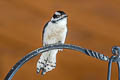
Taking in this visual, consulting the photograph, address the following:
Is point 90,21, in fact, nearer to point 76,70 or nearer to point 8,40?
point 76,70

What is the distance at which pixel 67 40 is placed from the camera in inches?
72.4

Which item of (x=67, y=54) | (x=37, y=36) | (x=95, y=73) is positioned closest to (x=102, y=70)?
(x=95, y=73)

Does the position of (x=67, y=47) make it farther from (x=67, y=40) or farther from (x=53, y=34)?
(x=67, y=40)

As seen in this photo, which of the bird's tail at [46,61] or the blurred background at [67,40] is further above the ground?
the blurred background at [67,40]

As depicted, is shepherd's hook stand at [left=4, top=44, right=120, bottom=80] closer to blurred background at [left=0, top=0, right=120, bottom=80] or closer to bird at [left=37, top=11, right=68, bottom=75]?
bird at [left=37, top=11, right=68, bottom=75]

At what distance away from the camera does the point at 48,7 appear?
1867mm

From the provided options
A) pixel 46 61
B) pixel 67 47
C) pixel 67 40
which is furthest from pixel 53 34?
pixel 67 47

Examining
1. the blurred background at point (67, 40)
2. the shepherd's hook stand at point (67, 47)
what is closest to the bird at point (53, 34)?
the blurred background at point (67, 40)

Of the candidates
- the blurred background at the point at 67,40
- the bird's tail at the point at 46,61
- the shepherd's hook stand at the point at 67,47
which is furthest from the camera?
the blurred background at the point at 67,40

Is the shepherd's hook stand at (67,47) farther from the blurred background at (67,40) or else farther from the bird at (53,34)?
the blurred background at (67,40)

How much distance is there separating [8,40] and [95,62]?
40cm

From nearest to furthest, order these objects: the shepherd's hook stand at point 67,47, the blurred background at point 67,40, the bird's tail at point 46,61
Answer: the shepherd's hook stand at point 67,47 < the bird's tail at point 46,61 < the blurred background at point 67,40

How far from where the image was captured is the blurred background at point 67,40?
1853mm

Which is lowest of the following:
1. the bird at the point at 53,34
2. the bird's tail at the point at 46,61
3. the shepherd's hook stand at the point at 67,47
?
the shepherd's hook stand at the point at 67,47
